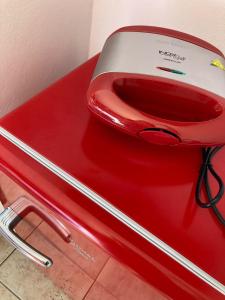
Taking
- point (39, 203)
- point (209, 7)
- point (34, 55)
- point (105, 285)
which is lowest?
point (105, 285)

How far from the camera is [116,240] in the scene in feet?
1.25

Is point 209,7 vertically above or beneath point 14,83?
above

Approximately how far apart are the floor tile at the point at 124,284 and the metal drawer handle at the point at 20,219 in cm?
8

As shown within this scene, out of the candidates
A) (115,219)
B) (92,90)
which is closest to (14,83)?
(92,90)

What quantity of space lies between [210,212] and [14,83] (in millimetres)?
452

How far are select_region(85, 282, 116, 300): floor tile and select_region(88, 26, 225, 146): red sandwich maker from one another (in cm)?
26

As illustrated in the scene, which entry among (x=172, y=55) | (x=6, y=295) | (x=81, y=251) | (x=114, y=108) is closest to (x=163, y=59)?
(x=172, y=55)

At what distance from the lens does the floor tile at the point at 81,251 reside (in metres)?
0.41

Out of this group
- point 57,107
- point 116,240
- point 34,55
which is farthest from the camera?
point 34,55

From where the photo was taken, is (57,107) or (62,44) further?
(62,44)

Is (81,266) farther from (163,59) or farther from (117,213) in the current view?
(163,59)

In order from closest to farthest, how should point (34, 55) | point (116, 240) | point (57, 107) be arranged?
1. point (116, 240)
2. point (57, 107)
3. point (34, 55)

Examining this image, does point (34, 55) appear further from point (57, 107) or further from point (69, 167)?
point (69, 167)

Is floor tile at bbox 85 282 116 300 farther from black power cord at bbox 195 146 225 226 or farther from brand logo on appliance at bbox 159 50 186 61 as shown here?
brand logo on appliance at bbox 159 50 186 61
